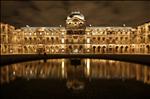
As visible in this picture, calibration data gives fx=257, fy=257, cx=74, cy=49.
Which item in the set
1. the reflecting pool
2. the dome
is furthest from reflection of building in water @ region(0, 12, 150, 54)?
the reflecting pool

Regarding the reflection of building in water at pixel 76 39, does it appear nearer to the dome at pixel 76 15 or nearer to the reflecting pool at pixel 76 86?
the dome at pixel 76 15

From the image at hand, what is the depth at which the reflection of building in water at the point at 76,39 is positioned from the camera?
97125 mm

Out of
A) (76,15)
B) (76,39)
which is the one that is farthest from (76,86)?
(76,15)

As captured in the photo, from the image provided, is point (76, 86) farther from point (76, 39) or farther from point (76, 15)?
point (76, 15)

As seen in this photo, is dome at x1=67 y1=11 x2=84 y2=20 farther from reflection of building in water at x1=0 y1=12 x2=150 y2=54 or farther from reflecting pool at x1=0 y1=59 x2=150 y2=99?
reflecting pool at x1=0 y1=59 x2=150 y2=99

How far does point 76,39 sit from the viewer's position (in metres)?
100

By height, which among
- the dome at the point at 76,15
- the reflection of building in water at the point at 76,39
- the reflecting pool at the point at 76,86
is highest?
the dome at the point at 76,15

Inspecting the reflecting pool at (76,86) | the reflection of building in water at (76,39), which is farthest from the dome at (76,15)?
Result: the reflecting pool at (76,86)

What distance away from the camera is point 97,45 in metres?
100

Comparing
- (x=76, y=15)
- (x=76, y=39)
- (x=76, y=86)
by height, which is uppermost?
(x=76, y=15)

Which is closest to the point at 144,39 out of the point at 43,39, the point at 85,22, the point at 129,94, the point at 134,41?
the point at 134,41

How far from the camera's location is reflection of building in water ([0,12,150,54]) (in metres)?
97.1

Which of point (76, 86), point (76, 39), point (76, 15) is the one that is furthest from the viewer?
point (76, 15)

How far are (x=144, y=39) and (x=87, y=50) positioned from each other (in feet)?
70.2
